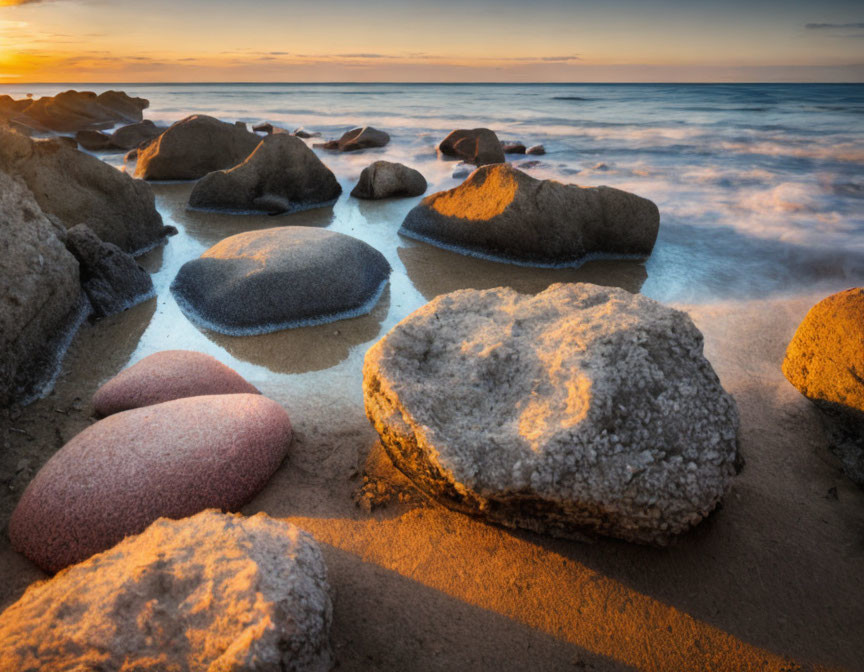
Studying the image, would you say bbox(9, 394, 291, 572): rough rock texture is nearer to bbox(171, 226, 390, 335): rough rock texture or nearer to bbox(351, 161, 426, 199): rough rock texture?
bbox(171, 226, 390, 335): rough rock texture

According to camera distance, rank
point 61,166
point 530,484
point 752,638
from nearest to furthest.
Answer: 1. point 752,638
2. point 530,484
3. point 61,166

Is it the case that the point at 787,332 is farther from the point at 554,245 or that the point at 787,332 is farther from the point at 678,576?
the point at 678,576

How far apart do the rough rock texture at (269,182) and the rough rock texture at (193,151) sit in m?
1.78

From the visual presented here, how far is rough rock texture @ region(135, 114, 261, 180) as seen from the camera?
8078 mm

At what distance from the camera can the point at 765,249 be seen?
564 cm

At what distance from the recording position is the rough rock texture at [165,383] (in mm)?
2580

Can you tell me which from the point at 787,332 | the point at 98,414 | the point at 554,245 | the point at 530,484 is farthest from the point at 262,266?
the point at 787,332

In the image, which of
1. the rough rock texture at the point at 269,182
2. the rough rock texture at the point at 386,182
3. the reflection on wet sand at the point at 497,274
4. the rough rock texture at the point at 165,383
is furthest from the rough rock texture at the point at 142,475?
the rough rock texture at the point at 386,182

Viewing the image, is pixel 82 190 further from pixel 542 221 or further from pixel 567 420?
pixel 567 420

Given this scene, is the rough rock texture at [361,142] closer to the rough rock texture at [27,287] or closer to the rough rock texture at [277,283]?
the rough rock texture at [277,283]

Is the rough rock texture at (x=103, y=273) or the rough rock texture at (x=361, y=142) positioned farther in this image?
the rough rock texture at (x=361, y=142)

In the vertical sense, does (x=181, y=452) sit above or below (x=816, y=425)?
above

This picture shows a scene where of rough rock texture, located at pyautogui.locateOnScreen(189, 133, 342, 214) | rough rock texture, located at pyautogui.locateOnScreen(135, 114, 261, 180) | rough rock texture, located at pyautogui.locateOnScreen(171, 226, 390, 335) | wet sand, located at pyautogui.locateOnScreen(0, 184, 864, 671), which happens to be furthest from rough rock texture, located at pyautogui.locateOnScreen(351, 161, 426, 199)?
wet sand, located at pyautogui.locateOnScreen(0, 184, 864, 671)

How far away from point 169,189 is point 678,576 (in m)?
8.24
